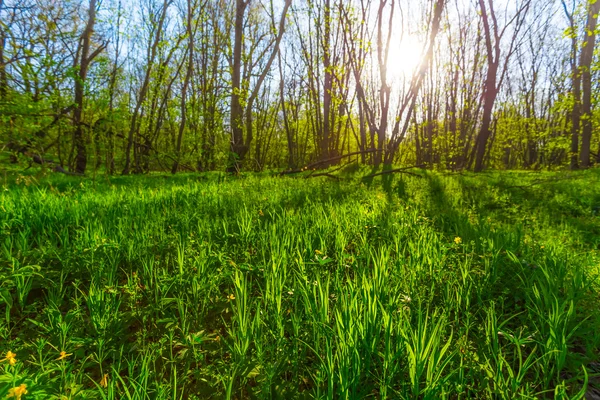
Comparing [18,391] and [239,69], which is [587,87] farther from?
[18,391]

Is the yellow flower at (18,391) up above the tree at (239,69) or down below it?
below

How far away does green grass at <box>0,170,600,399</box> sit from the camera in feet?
3.62

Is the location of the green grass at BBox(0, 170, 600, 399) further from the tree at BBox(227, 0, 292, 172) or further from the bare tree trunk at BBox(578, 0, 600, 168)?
the bare tree trunk at BBox(578, 0, 600, 168)

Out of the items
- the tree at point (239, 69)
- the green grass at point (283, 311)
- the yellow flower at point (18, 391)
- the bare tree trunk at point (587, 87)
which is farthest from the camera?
the bare tree trunk at point (587, 87)

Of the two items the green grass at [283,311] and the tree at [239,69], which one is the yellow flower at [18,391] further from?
the tree at [239,69]

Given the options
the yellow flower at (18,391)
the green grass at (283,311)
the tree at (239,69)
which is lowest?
the green grass at (283,311)

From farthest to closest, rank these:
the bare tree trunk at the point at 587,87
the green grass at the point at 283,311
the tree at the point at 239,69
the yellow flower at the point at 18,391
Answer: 1. the bare tree trunk at the point at 587,87
2. the tree at the point at 239,69
3. the green grass at the point at 283,311
4. the yellow flower at the point at 18,391

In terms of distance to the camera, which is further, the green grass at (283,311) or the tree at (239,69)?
the tree at (239,69)

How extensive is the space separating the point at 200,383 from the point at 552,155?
41.7m

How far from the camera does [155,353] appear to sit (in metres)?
1.30

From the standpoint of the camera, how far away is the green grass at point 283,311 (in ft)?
3.62

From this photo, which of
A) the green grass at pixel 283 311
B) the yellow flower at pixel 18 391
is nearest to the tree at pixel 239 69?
the green grass at pixel 283 311

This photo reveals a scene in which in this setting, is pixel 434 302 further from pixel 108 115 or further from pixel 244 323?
pixel 108 115

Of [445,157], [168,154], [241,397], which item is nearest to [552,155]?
[445,157]
